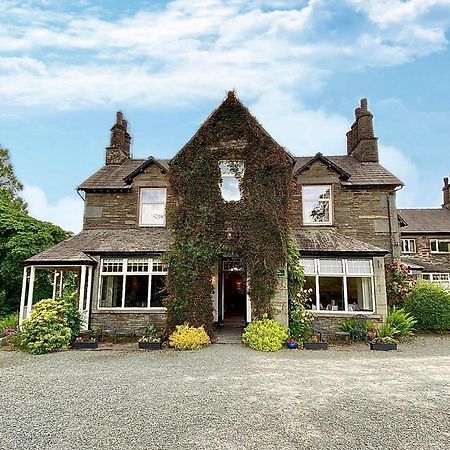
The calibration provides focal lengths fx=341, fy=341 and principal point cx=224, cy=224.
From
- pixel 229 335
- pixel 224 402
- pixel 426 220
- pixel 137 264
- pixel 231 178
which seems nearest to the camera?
pixel 224 402

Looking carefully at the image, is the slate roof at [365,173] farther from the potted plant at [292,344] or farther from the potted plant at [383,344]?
the potted plant at [292,344]

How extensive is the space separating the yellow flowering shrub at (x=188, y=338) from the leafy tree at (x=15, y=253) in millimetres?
9897

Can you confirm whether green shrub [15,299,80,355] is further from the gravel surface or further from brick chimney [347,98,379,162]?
brick chimney [347,98,379,162]

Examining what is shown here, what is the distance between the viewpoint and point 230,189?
13.5 meters

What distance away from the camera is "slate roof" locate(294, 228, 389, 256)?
44.4 ft

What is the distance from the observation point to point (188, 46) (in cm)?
1222

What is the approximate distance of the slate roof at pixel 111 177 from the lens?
16.5m

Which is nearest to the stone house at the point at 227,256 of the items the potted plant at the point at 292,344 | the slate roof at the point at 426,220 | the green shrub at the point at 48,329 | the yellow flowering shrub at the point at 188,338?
the potted plant at the point at 292,344

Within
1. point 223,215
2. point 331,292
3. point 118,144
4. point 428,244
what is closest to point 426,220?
point 428,244

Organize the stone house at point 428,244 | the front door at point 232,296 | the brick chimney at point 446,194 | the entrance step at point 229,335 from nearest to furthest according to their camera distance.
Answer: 1. the entrance step at point 229,335
2. the front door at point 232,296
3. the stone house at point 428,244
4. the brick chimney at point 446,194

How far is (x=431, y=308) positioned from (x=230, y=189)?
10.0 m

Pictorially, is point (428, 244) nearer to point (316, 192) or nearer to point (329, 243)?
point (316, 192)

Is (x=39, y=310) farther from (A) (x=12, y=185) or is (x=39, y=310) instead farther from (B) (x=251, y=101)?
(A) (x=12, y=185)

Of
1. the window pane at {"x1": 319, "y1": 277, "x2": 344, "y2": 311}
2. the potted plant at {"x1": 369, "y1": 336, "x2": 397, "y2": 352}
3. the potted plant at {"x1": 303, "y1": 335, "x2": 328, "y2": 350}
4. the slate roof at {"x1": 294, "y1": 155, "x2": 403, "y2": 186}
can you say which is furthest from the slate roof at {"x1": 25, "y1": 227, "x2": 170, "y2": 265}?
the potted plant at {"x1": 369, "y1": 336, "x2": 397, "y2": 352}
